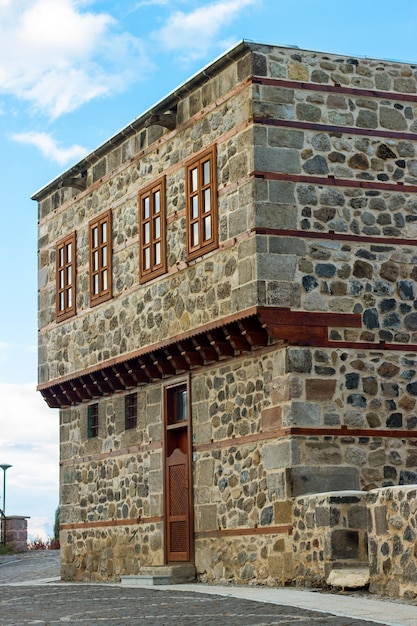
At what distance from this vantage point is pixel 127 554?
72.1 ft

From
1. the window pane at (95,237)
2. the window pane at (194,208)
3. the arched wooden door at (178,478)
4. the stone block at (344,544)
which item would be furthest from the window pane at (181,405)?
the stone block at (344,544)

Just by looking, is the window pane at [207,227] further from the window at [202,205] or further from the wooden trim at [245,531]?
the wooden trim at [245,531]

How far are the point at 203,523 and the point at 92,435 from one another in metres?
5.13

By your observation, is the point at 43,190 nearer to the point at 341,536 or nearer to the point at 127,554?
the point at 127,554

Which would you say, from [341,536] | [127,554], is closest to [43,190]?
[127,554]

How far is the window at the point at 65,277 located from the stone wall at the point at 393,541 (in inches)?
433

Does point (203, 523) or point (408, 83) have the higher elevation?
point (408, 83)

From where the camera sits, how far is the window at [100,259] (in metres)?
22.9

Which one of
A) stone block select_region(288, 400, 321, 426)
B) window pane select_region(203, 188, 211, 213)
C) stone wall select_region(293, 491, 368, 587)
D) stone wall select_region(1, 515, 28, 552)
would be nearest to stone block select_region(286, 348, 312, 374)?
stone block select_region(288, 400, 321, 426)

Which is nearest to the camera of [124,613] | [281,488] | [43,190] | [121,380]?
[124,613]

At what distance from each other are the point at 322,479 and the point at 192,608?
168 inches

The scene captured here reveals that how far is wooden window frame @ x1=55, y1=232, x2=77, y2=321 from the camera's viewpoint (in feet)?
80.0

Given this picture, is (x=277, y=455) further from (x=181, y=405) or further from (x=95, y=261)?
(x=95, y=261)

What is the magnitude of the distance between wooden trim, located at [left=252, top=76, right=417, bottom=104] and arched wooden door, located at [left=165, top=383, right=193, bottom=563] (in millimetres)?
5107
